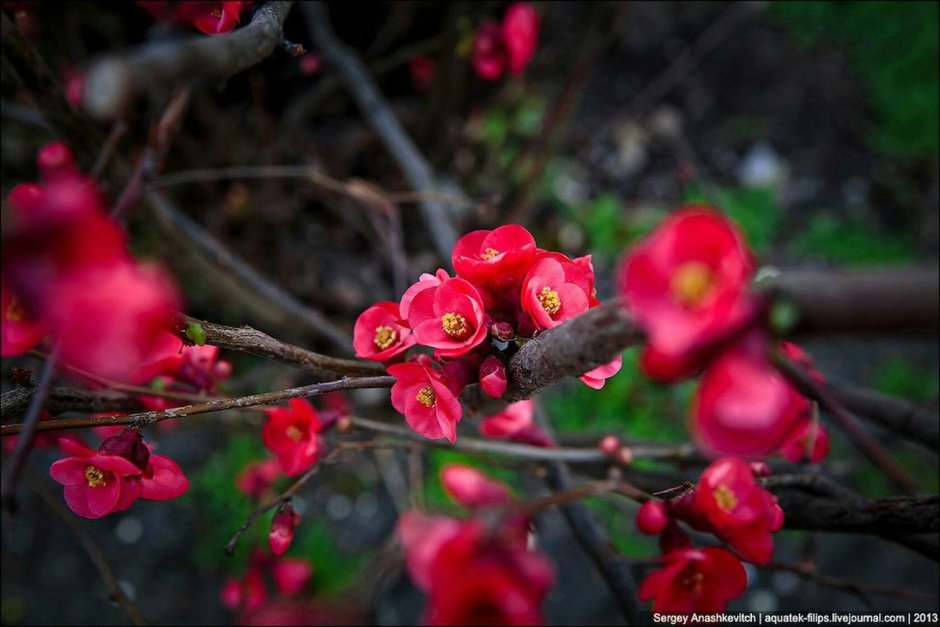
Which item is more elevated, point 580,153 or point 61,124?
point 61,124

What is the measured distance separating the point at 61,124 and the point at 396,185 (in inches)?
49.1

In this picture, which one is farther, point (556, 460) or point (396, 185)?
point (396, 185)

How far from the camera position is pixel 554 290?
2.30ft

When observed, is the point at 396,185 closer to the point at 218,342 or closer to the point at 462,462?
the point at 462,462

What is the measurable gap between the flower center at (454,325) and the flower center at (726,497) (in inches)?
14.3

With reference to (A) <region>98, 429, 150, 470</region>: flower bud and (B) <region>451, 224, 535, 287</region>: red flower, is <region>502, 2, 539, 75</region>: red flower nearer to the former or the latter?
(B) <region>451, 224, 535, 287</region>: red flower

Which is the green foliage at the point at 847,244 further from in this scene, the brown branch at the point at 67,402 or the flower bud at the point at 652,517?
the brown branch at the point at 67,402

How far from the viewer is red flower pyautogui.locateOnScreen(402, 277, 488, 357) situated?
2.20 ft

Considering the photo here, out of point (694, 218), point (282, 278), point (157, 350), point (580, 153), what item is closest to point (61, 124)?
point (157, 350)

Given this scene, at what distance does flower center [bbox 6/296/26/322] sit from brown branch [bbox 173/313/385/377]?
13 cm

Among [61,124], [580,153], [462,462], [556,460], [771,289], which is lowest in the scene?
[462,462]

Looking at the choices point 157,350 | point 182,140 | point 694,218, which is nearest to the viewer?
point 694,218

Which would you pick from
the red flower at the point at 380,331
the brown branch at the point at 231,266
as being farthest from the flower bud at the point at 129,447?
the brown branch at the point at 231,266

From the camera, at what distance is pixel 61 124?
113cm
